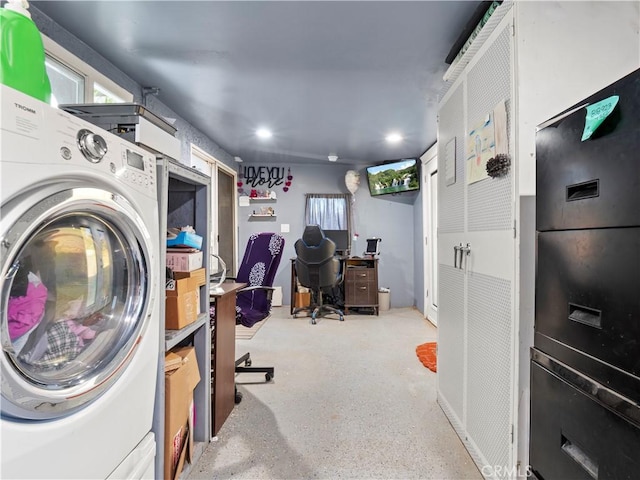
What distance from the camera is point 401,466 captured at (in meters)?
1.41

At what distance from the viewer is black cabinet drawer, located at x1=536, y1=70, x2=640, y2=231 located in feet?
2.22

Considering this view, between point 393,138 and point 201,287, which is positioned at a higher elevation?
point 393,138

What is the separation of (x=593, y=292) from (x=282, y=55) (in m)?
1.99

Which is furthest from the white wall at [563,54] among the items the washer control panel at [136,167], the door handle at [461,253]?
the washer control panel at [136,167]

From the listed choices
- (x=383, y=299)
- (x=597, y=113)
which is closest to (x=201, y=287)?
(x=597, y=113)

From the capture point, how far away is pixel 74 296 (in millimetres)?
835

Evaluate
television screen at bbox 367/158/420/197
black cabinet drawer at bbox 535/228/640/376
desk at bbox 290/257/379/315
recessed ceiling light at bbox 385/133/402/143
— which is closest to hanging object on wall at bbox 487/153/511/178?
black cabinet drawer at bbox 535/228/640/376

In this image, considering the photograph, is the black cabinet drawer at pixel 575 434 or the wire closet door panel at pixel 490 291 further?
the wire closet door panel at pixel 490 291

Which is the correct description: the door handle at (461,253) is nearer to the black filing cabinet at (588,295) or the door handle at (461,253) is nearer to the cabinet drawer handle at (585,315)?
the black filing cabinet at (588,295)

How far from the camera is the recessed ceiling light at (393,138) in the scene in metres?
3.45

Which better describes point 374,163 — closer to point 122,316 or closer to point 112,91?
point 112,91

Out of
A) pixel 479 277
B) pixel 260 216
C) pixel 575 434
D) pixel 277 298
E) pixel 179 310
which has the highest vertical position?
pixel 260 216

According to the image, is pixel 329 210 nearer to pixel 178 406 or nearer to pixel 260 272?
pixel 260 272

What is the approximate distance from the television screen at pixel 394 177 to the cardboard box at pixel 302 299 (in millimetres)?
1813
